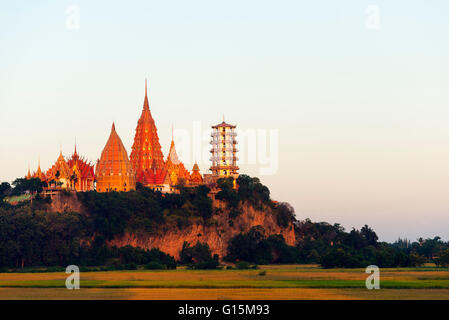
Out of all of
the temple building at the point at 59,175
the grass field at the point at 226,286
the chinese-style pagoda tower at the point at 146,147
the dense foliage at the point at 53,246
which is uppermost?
the chinese-style pagoda tower at the point at 146,147

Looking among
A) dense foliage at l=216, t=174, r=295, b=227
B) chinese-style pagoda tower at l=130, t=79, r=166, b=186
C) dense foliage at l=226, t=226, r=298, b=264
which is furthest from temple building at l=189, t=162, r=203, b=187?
dense foliage at l=226, t=226, r=298, b=264

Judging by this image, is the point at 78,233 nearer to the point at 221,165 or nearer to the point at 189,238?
the point at 189,238

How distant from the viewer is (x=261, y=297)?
185 feet

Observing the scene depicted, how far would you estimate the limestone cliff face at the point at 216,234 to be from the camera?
10419cm

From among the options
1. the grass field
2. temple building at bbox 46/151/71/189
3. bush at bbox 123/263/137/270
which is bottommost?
bush at bbox 123/263/137/270

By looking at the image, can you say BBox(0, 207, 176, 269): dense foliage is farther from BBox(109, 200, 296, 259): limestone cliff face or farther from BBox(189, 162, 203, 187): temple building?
BBox(189, 162, 203, 187): temple building

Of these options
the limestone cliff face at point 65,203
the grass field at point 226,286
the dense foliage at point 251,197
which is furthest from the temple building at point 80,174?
the grass field at point 226,286

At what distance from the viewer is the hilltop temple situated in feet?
380

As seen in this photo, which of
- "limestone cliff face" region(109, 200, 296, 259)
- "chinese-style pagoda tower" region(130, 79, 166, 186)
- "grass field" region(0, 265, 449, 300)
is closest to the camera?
"grass field" region(0, 265, 449, 300)

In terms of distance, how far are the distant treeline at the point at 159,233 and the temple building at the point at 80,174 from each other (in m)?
7.31

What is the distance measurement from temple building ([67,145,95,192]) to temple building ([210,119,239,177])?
66.0 ft

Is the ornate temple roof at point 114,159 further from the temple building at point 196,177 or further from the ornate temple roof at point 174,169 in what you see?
the temple building at point 196,177

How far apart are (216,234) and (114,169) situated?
65.5ft

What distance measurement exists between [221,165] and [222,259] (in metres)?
23.5
